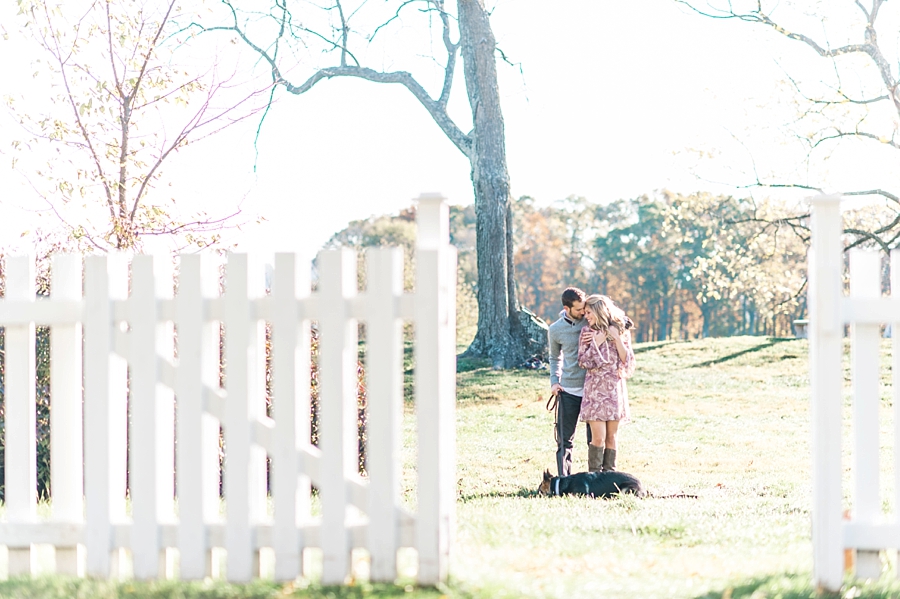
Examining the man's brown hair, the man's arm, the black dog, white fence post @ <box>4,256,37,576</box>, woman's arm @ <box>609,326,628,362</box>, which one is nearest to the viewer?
white fence post @ <box>4,256,37,576</box>

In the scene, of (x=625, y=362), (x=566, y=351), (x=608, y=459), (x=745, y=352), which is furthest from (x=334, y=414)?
(x=745, y=352)

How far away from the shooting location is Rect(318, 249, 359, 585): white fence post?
150 inches

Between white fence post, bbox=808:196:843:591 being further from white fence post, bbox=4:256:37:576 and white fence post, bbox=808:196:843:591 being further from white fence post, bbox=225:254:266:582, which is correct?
white fence post, bbox=4:256:37:576

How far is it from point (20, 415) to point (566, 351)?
4.61 metres

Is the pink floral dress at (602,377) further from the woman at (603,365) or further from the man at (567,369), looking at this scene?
the man at (567,369)

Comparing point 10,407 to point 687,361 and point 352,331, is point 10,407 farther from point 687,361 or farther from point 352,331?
point 687,361

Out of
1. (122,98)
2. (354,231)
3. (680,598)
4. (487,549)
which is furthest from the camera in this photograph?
(354,231)

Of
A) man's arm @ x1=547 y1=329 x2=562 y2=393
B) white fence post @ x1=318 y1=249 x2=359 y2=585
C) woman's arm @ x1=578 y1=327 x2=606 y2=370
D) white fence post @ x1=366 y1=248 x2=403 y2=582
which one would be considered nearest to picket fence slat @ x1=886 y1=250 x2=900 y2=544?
white fence post @ x1=366 y1=248 x2=403 y2=582

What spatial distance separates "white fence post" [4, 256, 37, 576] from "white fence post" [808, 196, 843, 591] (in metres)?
3.73

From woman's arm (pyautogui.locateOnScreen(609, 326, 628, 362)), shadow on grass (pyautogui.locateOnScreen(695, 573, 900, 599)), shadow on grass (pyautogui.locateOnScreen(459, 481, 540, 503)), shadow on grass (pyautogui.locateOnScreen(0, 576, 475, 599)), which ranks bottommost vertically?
shadow on grass (pyautogui.locateOnScreen(459, 481, 540, 503))

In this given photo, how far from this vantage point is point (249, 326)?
12.8ft

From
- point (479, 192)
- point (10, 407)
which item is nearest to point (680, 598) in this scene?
point (10, 407)

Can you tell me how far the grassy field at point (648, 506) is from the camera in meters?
3.98

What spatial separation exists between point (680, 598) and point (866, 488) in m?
1.08
